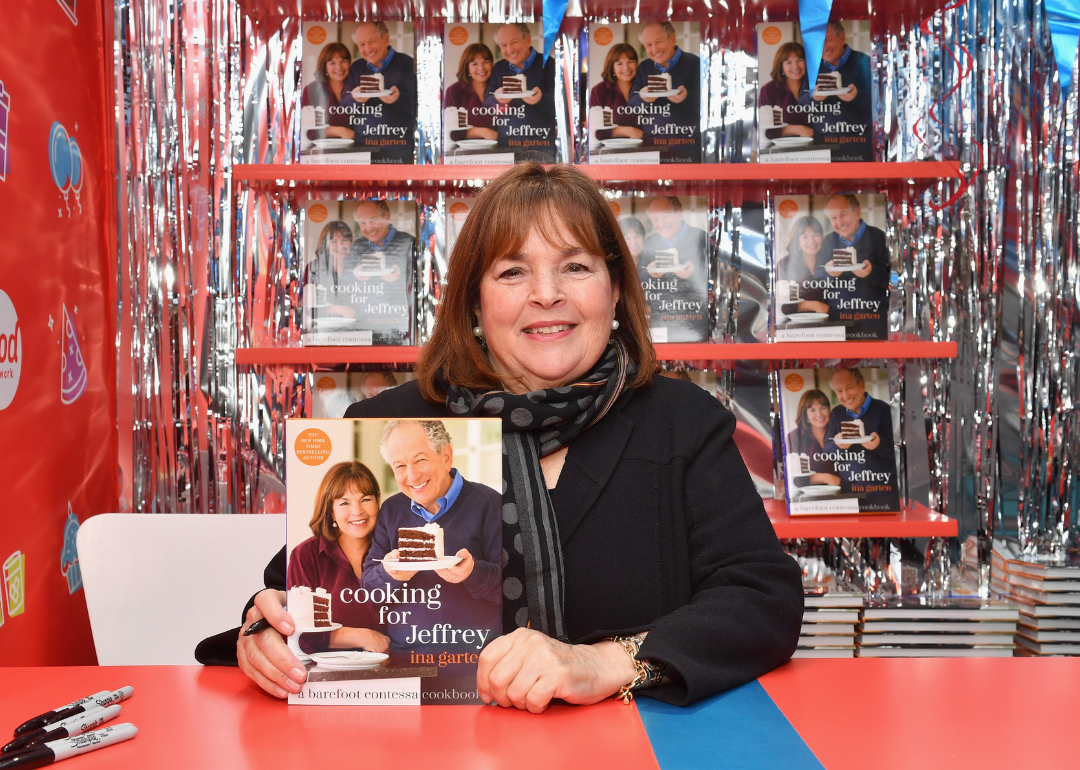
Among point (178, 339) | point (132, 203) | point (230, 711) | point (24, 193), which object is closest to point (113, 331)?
point (178, 339)

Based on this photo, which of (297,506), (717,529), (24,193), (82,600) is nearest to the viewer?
(297,506)

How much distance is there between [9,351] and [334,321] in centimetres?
81

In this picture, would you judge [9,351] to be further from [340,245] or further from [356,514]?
[356,514]

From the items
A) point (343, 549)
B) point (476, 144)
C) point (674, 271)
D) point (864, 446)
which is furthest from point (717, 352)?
point (343, 549)

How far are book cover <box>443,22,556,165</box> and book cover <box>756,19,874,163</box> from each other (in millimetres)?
627

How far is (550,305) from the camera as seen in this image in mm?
1490

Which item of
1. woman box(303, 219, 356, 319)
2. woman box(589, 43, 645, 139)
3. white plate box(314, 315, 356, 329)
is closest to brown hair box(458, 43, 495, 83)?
woman box(589, 43, 645, 139)

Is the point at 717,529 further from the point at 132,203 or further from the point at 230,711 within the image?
the point at 132,203

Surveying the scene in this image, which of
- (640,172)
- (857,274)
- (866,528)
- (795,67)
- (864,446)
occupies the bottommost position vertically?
(866,528)

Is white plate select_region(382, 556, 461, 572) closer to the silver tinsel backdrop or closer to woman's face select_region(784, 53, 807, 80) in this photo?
the silver tinsel backdrop

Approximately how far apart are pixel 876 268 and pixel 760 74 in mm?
654

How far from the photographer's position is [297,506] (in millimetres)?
979

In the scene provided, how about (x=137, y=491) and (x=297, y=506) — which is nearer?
(x=297, y=506)

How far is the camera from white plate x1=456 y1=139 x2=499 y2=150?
241 cm
